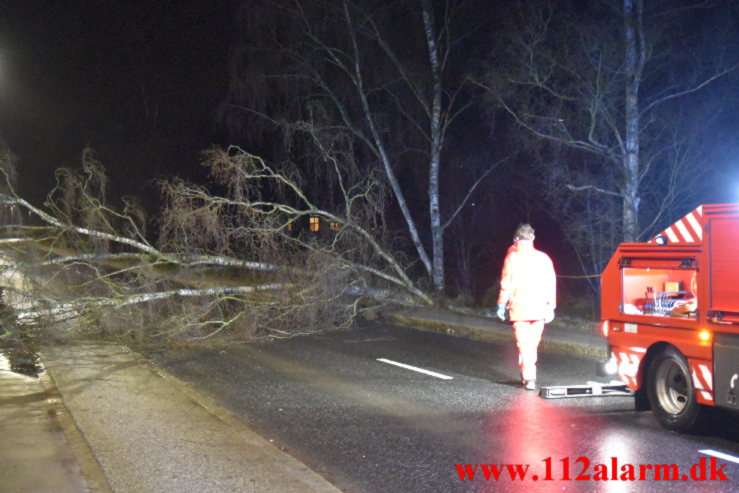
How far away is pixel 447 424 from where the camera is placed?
734 cm

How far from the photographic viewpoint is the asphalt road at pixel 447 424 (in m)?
5.71

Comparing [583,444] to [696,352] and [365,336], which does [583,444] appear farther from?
[365,336]

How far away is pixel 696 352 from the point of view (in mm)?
6391

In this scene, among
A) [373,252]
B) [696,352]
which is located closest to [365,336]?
[373,252]

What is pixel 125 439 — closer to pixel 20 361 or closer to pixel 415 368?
pixel 415 368

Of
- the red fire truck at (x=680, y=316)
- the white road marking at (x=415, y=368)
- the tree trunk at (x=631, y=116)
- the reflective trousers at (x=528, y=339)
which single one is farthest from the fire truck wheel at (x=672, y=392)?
the tree trunk at (x=631, y=116)

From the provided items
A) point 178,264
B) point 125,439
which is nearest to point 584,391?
point 125,439

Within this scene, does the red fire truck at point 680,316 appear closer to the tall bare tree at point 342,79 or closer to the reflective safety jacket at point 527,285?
the reflective safety jacket at point 527,285

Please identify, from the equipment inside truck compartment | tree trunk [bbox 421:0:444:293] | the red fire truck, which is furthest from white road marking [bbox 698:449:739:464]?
tree trunk [bbox 421:0:444:293]

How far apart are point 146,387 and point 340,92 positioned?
40.0ft

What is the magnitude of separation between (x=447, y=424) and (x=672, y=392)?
2151 millimetres

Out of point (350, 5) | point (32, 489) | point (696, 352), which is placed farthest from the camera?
point (350, 5)

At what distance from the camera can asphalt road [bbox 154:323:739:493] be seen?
18.7 feet

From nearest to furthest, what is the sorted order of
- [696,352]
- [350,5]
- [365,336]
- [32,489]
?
[32,489], [696,352], [365,336], [350,5]
